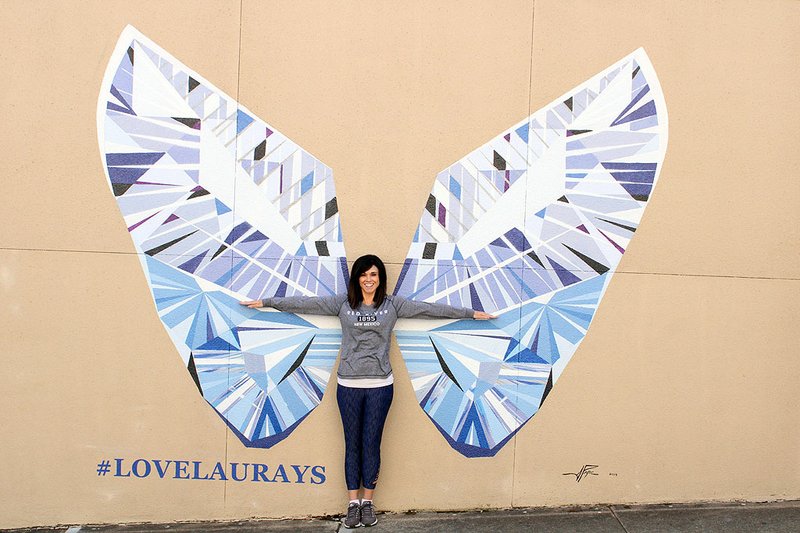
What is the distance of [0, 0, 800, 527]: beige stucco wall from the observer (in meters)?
4.40

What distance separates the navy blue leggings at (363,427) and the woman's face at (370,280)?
714mm

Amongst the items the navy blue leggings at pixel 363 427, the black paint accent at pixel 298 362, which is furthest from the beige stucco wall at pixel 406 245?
the black paint accent at pixel 298 362

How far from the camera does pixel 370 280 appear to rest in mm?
4258

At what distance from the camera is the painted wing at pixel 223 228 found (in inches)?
173

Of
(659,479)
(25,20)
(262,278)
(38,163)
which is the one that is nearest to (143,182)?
(38,163)

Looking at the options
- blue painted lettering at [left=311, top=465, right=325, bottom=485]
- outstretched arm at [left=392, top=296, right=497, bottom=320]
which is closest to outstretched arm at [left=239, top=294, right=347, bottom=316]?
outstretched arm at [left=392, top=296, right=497, bottom=320]

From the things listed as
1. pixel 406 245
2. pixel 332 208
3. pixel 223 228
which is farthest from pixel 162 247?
pixel 406 245

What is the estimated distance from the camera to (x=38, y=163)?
14.4ft

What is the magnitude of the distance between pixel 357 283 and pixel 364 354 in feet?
1.66

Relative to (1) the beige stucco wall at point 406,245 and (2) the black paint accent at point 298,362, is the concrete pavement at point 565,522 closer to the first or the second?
(1) the beige stucco wall at point 406,245

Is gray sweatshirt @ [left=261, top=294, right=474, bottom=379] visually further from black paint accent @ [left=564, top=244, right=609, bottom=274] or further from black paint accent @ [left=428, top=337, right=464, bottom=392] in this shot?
black paint accent @ [left=564, top=244, right=609, bottom=274]

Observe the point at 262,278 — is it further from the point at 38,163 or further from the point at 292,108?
the point at 38,163

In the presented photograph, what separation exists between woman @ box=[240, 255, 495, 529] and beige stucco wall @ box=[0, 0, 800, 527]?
22cm

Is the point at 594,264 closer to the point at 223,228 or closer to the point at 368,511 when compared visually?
the point at 368,511
